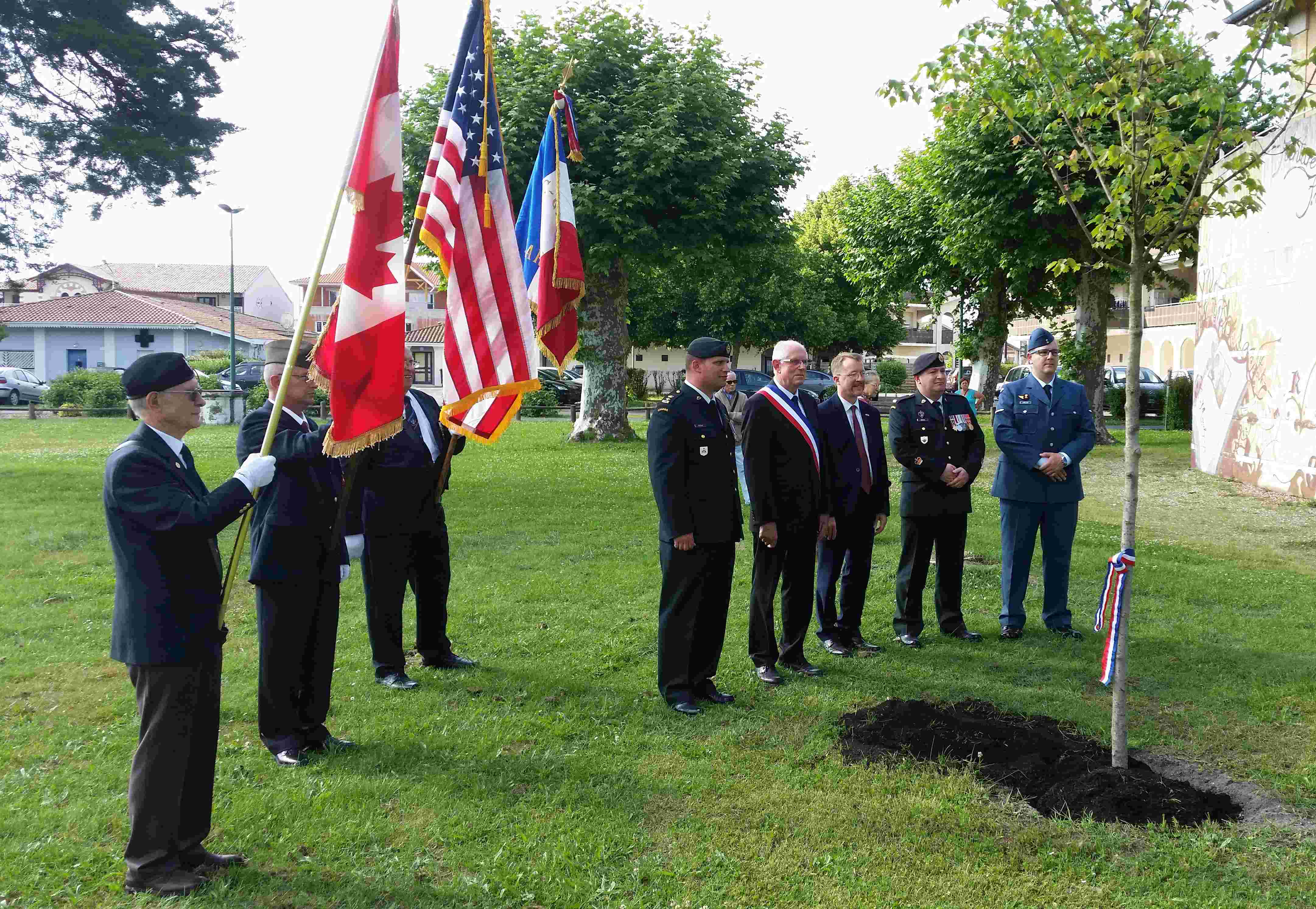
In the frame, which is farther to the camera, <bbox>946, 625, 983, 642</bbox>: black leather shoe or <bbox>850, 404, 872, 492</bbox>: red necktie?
<bbox>946, 625, 983, 642</bbox>: black leather shoe

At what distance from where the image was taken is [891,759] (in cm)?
542

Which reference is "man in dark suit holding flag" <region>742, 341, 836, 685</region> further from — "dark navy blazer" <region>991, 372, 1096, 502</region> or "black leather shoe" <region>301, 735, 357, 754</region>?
"black leather shoe" <region>301, 735, 357, 754</region>

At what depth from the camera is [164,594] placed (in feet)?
13.0

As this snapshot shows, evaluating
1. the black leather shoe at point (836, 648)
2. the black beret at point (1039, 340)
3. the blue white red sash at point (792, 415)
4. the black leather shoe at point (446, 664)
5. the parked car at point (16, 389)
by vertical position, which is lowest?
the black leather shoe at point (446, 664)

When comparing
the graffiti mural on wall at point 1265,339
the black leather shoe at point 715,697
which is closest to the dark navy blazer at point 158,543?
the black leather shoe at point 715,697

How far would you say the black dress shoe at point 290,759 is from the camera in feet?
17.6

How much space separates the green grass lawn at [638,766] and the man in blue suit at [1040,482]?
17.1 inches

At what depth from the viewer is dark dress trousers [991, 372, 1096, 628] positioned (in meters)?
8.12

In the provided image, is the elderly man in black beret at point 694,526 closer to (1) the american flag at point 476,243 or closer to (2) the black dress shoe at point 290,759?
(1) the american flag at point 476,243

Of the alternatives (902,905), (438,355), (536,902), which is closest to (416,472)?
(536,902)

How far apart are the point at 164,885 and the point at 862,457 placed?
5471mm

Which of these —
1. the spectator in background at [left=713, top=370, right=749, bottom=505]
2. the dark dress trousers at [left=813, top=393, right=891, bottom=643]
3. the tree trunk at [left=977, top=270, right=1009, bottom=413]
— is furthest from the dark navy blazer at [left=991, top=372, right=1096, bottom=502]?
the tree trunk at [left=977, top=270, right=1009, bottom=413]

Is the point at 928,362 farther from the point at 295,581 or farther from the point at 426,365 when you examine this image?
the point at 426,365

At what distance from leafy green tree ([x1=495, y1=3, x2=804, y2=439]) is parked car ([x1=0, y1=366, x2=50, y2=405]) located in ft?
97.8
